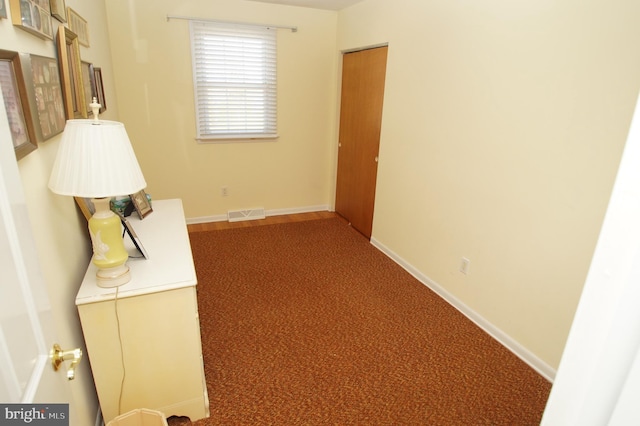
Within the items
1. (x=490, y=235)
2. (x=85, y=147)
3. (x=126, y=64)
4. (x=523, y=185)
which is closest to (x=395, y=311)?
(x=490, y=235)

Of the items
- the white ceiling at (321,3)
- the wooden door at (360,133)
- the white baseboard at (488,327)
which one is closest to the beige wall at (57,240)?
the white baseboard at (488,327)

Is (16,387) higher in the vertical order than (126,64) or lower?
lower

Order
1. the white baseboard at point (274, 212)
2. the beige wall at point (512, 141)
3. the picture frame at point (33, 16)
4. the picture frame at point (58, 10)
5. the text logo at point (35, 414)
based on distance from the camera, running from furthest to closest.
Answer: the white baseboard at point (274, 212), the beige wall at point (512, 141), the picture frame at point (58, 10), the picture frame at point (33, 16), the text logo at point (35, 414)

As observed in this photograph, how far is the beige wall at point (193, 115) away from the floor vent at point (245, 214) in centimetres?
7

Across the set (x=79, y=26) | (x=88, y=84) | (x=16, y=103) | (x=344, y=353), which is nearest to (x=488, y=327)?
(x=344, y=353)

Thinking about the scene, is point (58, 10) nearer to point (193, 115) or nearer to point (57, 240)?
point (57, 240)

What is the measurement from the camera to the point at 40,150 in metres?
1.22

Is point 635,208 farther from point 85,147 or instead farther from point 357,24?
point 357,24

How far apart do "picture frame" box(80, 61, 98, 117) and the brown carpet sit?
58.4 inches

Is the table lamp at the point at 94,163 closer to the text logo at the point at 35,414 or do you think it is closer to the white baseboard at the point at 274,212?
the text logo at the point at 35,414

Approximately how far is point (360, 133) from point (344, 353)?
2405mm

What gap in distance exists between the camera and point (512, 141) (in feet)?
6.82

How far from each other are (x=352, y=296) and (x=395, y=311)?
35 centimetres

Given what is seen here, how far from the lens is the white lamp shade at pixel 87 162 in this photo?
1154mm
